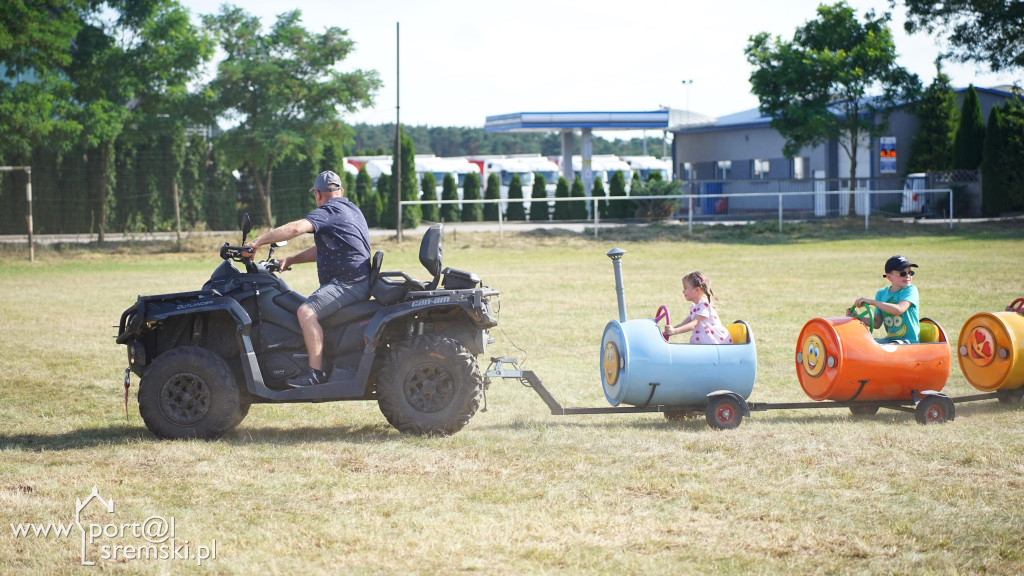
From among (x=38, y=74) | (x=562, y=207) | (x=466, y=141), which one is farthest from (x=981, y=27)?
(x=466, y=141)

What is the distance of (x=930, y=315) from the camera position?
42.8 ft

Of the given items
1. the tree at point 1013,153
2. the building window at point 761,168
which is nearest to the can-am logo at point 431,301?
the tree at point 1013,153

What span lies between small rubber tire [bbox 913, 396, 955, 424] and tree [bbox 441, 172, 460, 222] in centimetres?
3805

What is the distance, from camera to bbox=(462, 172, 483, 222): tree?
149 feet

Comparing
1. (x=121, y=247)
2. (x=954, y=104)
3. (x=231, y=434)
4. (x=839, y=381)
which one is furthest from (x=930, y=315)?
(x=954, y=104)

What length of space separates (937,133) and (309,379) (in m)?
37.7

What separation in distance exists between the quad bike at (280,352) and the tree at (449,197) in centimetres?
3794

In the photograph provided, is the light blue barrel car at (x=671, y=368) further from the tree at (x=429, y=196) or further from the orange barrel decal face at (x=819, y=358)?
the tree at (x=429, y=196)

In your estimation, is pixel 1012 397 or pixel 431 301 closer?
pixel 431 301

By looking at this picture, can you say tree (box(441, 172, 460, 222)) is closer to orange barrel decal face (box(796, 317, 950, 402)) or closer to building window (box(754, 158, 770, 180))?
building window (box(754, 158, 770, 180))

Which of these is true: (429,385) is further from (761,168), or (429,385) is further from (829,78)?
(761,168)

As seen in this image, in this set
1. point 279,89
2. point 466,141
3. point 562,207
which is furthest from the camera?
point 466,141

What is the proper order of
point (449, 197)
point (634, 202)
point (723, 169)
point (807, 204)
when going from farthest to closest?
point (723, 169)
point (449, 197)
point (634, 202)
point (807, 204)

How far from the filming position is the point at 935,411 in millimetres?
7371
